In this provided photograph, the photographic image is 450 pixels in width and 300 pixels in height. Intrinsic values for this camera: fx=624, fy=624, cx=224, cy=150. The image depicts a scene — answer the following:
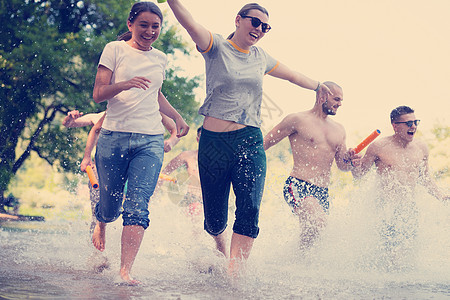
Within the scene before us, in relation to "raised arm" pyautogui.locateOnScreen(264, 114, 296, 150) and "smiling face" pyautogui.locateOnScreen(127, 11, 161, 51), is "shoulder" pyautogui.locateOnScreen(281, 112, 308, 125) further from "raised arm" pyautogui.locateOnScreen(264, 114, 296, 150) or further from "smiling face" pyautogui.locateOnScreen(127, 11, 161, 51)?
"smiling face" pyautogui.locateOnScreen(127, 11, 161, 51)

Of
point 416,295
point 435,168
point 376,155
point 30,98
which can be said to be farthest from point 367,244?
point 435,168

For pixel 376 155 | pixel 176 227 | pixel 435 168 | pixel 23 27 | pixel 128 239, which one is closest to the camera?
pixel 128 239

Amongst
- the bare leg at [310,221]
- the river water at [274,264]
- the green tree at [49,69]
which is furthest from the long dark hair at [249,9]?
the green tree at [49,69]

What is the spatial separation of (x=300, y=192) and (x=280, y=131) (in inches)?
26.9

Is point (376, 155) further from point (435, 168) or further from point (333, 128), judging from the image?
point (435, 168)

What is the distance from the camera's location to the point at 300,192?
6.50 meters

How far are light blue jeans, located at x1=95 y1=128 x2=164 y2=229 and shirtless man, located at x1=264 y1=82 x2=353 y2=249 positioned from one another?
6.52 feet

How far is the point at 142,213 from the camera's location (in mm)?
4559

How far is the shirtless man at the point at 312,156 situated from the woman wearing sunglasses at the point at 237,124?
5.38ft

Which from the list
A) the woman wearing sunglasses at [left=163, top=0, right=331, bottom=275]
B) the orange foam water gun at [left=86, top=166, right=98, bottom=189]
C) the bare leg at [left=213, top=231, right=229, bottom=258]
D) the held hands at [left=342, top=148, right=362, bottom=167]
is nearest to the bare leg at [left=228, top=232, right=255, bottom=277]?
the woman wearing sunglasses at [left=163, top=0, right=331, bottom=275]

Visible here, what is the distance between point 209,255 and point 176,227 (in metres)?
3.50

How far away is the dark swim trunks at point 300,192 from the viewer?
6.49 metres

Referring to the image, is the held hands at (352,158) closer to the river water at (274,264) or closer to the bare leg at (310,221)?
the river water at (274,264)

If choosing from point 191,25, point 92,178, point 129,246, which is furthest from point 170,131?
point 129,246
